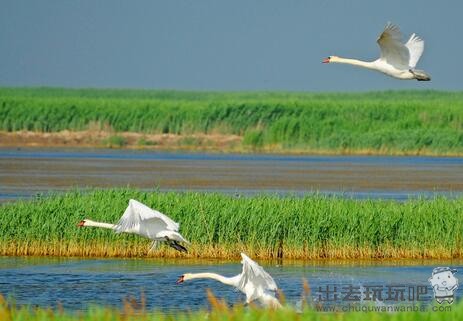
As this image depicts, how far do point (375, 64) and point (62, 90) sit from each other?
10761 centimetres

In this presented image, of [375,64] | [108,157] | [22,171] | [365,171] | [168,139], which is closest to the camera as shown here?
[375,64]

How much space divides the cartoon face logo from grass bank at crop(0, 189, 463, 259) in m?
2.29

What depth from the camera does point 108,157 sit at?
52406mm

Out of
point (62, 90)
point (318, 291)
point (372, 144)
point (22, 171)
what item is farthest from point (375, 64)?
point (62, 90)

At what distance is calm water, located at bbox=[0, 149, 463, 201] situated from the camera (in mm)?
33188

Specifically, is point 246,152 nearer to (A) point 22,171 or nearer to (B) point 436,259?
(A) point 22,171

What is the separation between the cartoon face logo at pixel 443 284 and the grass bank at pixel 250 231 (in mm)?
2292

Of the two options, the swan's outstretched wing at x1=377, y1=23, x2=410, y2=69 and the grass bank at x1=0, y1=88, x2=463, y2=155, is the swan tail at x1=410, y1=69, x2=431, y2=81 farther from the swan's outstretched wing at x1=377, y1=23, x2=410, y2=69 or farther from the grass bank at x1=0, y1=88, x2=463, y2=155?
the grass bank at x1=0, y1=88, x2=463, y2=155

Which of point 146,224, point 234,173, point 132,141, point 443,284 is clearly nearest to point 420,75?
point 443,284

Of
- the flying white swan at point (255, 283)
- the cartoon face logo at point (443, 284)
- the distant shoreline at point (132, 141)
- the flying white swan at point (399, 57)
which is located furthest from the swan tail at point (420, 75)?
the distant shoreline at point (132, 141)

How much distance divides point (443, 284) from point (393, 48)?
10.1 ft

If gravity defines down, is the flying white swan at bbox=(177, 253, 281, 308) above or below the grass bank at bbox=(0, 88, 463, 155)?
above

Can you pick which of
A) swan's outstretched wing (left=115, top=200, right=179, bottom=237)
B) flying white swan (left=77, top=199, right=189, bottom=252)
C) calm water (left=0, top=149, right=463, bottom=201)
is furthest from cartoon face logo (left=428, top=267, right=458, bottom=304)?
calm water (left=0, top=149, right=463, bottom=201)

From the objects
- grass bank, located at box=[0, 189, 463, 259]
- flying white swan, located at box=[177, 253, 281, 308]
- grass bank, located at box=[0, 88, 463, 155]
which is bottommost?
grass bank, located at box=[0, 88, 463, 155]
